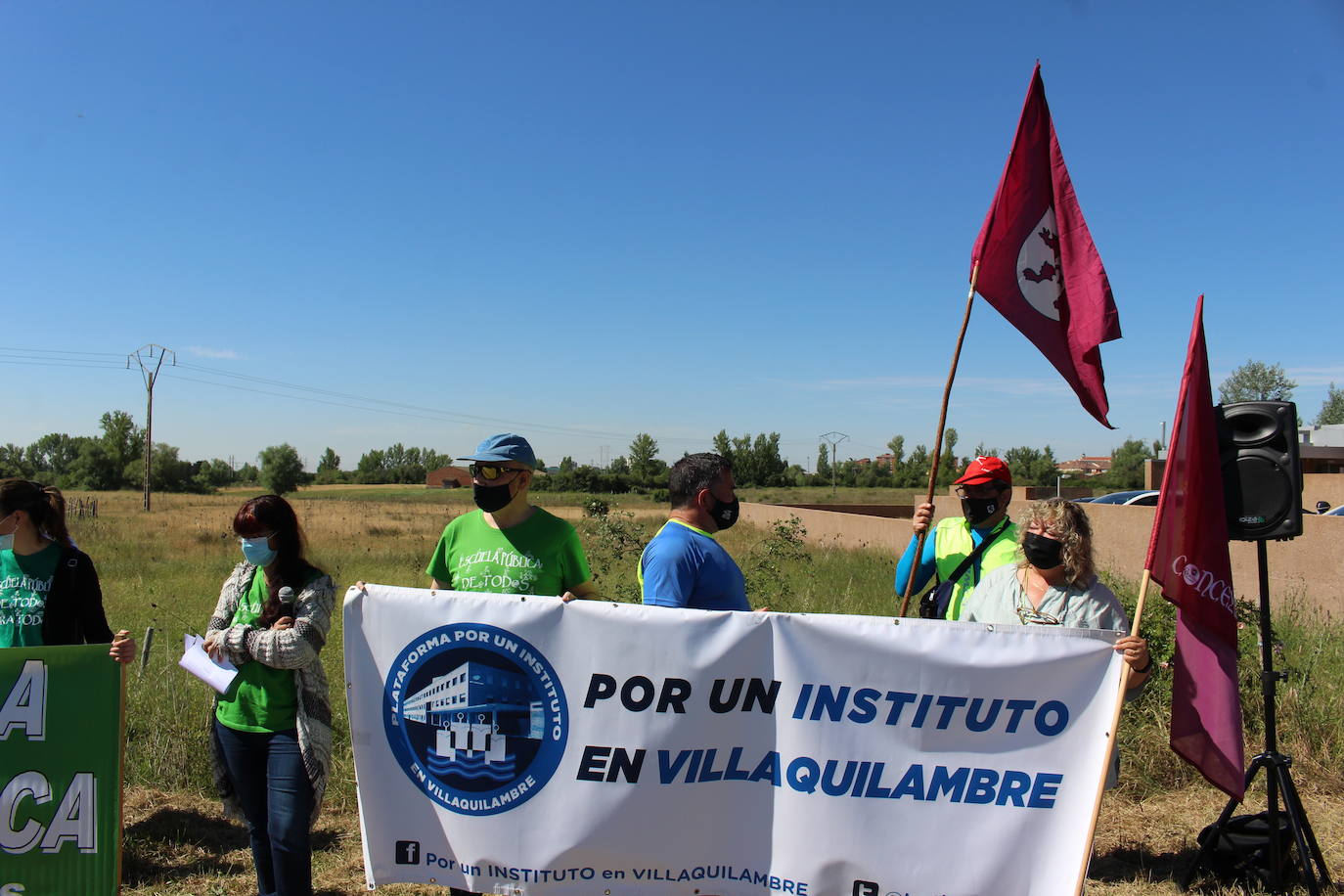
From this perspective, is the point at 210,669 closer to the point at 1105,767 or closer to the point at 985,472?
the point at 1105,767

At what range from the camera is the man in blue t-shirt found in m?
3.39

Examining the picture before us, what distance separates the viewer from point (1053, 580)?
3605 millimetres

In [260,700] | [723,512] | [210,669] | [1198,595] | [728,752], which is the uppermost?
[723,512]

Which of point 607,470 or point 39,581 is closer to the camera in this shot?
point 39,581

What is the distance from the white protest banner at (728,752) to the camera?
3.14 metres

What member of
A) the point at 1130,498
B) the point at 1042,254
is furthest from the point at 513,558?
the point at 1130,498

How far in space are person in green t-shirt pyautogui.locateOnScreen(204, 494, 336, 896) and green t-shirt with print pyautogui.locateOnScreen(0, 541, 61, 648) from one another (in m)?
0.99

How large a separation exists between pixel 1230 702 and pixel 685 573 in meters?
2.28


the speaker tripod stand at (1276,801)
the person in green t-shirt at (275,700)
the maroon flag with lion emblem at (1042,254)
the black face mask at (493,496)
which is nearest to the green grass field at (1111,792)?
the speaker tripod stand at (1276,801)

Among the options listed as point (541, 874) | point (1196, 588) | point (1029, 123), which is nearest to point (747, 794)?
point (541, 874)

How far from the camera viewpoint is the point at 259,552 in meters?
3.52

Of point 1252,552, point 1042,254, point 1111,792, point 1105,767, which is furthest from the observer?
point 1252,552

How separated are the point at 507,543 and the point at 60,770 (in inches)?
79.9

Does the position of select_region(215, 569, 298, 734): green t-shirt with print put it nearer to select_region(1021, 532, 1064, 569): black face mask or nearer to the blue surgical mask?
the blue surgical mask
